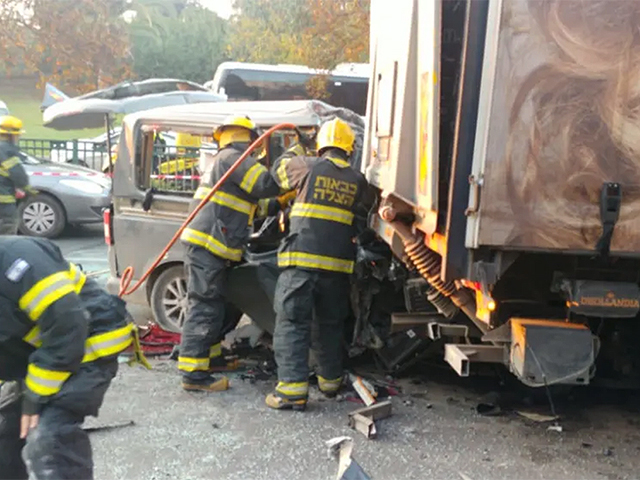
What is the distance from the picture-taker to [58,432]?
9.43 feet

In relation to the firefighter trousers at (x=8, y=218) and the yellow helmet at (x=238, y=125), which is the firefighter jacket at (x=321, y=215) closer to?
the yellow helmet at (x=238, y=125)

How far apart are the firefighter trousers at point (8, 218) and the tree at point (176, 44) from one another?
2896cm

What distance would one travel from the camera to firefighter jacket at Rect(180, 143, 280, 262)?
516 cm

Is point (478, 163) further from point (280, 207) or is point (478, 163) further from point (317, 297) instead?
point (280, 207)

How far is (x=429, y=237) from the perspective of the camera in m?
3.90

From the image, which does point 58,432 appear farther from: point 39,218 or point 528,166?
point 39,218

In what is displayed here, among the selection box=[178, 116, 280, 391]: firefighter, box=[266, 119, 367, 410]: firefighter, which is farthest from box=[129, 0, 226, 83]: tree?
box=[266, 119, 367, 410]: firefighter

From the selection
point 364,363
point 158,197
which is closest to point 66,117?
point 158,197

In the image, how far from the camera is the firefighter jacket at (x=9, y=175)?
7898mm

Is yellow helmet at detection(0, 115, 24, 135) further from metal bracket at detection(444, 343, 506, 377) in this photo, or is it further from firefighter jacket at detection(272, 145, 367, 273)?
metal bracket at detection(444, 343, 506, 377)

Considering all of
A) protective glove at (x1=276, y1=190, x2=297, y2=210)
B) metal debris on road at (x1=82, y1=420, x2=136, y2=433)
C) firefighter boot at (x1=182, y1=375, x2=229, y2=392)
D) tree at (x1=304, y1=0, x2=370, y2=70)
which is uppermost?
tree at (x1=304, y1=0, x2=370, y2=70)

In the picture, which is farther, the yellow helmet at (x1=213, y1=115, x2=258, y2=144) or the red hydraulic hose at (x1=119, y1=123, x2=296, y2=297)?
the yellow helmet at (x1=213, y1=115, x2=258, y2=144)

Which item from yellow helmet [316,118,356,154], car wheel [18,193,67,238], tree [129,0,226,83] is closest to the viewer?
yellow helmet [316,118,356,154]

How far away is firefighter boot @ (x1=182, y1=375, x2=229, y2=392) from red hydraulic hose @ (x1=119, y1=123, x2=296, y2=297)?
3.09ft
